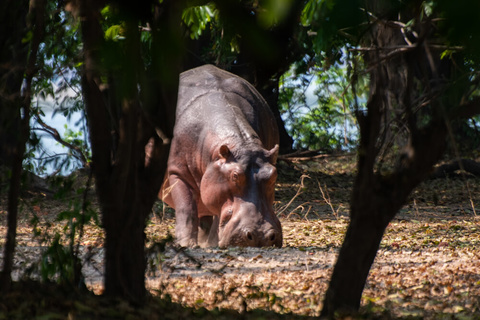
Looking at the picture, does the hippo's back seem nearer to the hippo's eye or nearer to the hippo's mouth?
the hippo's eye

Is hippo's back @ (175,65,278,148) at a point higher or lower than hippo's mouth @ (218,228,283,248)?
higher

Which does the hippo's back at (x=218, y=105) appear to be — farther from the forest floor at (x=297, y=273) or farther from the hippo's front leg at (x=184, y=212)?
the forest floor at (x=297, y=273)

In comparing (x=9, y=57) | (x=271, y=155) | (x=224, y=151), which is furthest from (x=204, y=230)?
(x=9, y=57)

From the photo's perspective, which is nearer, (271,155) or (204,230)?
(271,155)

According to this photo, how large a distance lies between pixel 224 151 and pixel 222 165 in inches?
5.7

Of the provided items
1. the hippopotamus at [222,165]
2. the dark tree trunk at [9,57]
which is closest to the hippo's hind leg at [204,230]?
the hippopotamus at [222,165]

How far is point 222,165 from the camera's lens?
21.2ft

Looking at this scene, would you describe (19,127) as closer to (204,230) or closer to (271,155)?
(271,155)

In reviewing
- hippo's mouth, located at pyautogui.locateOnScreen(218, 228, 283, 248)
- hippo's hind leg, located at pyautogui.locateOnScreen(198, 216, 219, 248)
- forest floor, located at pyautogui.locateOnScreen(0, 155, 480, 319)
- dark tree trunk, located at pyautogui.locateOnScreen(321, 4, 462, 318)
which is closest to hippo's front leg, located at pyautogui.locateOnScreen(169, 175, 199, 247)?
hippo's hind leg, located at pyautogui.locateOnScreen(198, 216, 219, 248)

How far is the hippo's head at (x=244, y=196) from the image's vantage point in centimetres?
612

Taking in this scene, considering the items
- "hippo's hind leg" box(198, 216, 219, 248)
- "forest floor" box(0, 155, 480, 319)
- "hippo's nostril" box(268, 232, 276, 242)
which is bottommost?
"forest floor" box(0, 155, 480, 319)

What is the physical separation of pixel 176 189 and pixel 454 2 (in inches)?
227

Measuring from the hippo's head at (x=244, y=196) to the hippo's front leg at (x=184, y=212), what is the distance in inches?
14.1

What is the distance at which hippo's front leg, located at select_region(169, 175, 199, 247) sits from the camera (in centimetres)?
669
